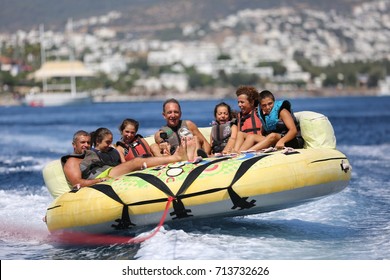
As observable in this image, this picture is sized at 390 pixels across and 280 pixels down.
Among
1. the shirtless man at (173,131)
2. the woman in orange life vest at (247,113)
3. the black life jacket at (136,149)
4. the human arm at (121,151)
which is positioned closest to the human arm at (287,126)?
the woman in orange life vest at (247,113)

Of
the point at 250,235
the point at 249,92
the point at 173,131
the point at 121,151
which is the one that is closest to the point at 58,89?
the point at 249,92

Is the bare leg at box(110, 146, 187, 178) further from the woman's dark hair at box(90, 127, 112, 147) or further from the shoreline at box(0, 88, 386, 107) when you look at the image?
the shoreline at box(0, 88, 386, 107)

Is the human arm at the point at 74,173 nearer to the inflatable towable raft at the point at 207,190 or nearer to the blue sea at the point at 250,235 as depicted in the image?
the inflatable towable raft at the point at 207,190

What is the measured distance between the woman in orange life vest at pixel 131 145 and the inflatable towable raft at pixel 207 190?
55 cm

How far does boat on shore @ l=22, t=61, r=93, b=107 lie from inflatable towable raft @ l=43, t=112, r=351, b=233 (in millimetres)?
89131

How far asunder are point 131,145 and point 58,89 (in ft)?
333

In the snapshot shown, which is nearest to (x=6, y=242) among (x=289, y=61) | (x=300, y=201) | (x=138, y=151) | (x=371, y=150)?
(x=138, y=151)

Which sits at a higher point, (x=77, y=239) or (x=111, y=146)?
(x=111, y=146)

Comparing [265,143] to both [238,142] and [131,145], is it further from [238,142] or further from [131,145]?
[131,145]

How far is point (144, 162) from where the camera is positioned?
26.7ft

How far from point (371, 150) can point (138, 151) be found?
14631 millimetres

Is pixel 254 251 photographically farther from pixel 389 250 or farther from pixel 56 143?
→ pixel 56 143

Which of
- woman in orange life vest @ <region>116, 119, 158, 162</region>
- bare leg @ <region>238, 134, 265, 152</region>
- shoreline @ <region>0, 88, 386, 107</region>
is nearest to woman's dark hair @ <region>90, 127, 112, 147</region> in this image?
woman in orange life vest @ <region>116, 119, 158, 162</region>

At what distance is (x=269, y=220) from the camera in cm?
937
